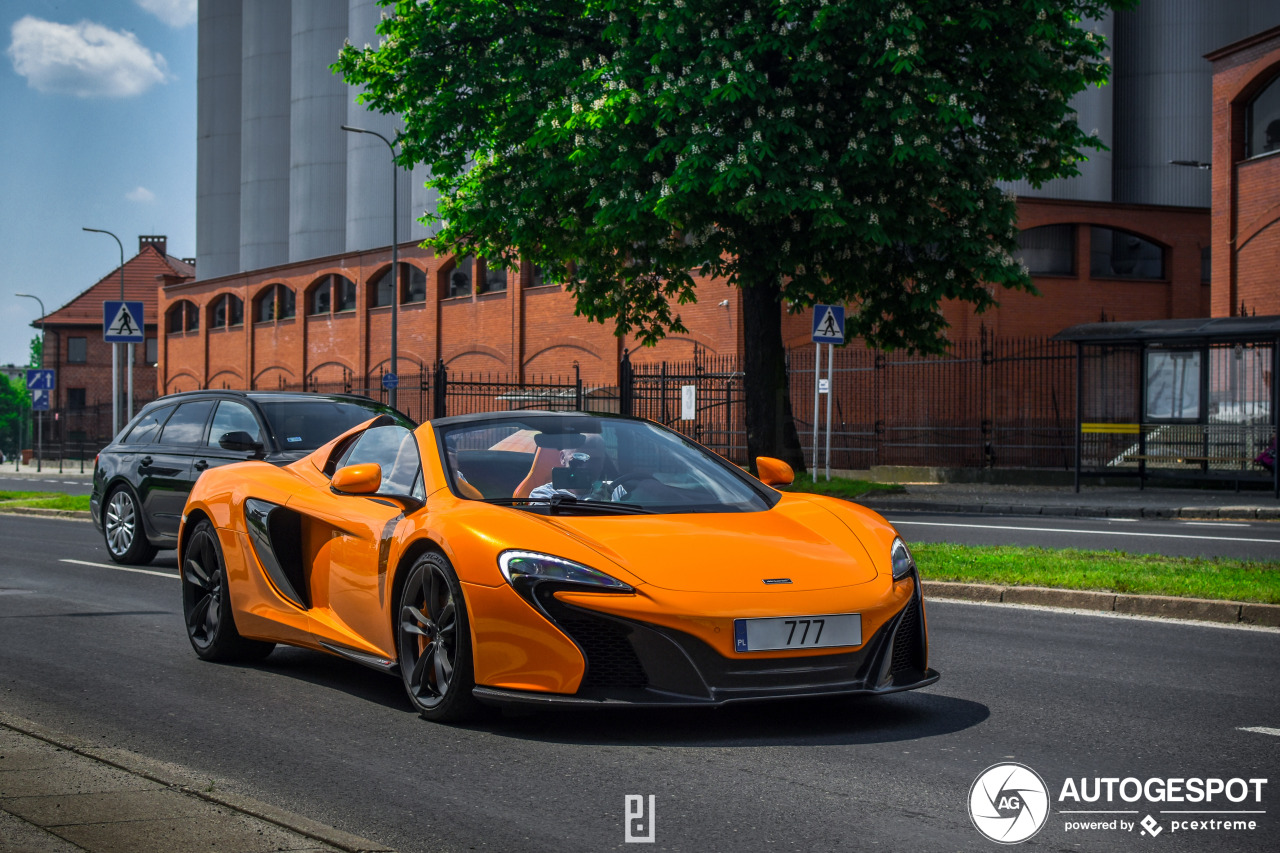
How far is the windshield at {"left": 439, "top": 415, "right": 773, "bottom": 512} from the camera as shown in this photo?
5.90 metres

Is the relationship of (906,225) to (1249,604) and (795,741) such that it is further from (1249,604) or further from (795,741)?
(795,741)

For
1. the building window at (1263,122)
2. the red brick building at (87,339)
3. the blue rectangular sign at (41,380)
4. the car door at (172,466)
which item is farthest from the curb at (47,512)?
the red brick building at (87,339)

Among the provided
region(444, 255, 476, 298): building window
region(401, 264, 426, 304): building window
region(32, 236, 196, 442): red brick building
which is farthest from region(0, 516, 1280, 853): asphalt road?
region(32, 236, 196, 442): red brick building

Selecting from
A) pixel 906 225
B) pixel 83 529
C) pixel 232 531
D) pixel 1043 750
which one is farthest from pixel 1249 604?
pixel 83 529

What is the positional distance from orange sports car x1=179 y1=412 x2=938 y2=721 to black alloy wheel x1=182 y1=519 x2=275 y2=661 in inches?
3.6

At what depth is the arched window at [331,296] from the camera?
51906 millimetres

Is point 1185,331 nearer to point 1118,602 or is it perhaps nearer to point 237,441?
point 1118,602

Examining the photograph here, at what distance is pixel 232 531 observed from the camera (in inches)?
282

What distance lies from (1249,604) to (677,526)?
5.03 m

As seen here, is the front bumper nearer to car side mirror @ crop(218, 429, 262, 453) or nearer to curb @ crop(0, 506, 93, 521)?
car side mirror @ crop(218, 429, 262, 453)

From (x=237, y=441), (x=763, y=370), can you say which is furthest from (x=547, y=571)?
(x=763, y=370)

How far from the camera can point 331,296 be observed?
52781mm

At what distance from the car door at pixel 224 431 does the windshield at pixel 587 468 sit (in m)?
6.27

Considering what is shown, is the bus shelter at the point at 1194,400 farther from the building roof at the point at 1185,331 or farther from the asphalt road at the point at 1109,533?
the asphalt road at the point at 1109,533
